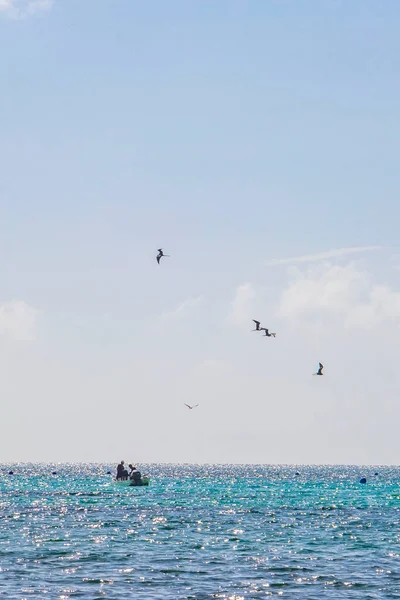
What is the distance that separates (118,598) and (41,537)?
21694 mm

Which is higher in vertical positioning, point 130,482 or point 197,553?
point 130,482

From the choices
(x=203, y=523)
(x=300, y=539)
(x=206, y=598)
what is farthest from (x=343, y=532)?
(x=206, y=598)

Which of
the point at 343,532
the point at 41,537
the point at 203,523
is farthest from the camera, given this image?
the point at 203,523

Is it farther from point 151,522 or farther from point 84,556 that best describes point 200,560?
point 151,522

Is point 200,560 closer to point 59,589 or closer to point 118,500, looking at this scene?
point 59,589

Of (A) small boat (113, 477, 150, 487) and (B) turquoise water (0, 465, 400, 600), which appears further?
(A) small boat (113, 477, 150, 487)

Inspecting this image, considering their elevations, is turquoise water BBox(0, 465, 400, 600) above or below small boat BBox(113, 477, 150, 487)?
below

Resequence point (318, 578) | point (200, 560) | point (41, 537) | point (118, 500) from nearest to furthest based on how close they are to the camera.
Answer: point (318, 578)
point (200, 560)
point (41, 537)
point (118, 500)

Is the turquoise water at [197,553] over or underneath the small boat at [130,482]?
underneath

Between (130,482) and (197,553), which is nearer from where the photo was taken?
(197,553)

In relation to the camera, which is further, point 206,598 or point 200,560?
point 200,560

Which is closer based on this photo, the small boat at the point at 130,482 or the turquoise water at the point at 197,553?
the turquoise water at the point at 197,553

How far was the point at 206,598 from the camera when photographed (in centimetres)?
3403

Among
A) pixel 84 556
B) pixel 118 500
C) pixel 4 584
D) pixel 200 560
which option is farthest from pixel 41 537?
pixel 118 500
